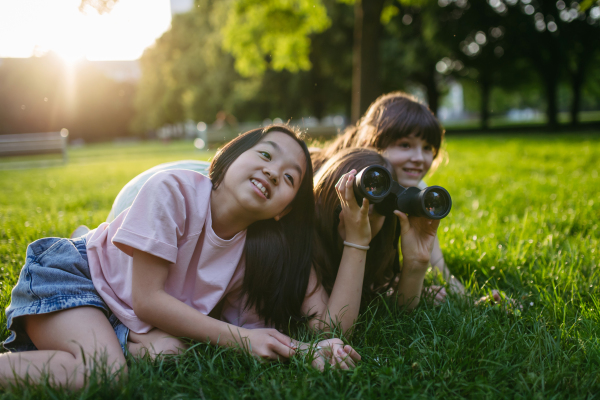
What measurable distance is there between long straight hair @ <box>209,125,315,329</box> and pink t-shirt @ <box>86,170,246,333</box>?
68mm

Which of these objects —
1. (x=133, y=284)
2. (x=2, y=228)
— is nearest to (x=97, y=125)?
(x=2, y=228)

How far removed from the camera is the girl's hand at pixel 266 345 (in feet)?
5.07

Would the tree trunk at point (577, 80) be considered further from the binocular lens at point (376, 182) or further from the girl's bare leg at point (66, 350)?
the girl's bare leg at point (66, 350)

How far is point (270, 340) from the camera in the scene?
157 centimetres

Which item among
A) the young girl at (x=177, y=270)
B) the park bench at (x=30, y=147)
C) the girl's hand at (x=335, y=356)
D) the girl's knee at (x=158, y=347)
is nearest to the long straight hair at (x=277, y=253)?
the young girl at (x=177, y=270)

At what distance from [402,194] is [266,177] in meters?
0.57

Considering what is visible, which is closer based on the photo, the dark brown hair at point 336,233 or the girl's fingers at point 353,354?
the girl's fingers at point 353,354

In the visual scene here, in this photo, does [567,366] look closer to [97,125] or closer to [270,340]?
[270,340]

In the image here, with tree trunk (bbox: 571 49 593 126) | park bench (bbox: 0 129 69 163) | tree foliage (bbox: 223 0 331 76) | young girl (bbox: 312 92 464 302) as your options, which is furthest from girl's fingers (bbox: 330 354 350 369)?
tree trunk (bbox: 571 49 593 126)

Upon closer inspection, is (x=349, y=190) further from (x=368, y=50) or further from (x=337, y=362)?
(x=368, y=50)

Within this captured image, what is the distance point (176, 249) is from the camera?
154cm

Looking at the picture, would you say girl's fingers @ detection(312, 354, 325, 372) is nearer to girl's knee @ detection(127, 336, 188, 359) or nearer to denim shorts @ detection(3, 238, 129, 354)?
girl's knee @ detection(127, 336, 188, 359)

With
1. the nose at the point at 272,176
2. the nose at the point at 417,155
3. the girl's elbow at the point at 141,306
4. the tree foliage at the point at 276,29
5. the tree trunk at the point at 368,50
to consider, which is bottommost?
the girl's elbow at the point at 141,306

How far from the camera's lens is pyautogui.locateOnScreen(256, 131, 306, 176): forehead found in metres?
1.72
